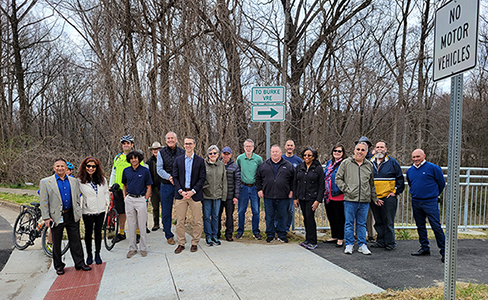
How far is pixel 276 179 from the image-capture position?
686cm

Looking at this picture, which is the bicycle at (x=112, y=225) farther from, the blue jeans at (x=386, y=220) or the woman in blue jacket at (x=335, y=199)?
the blue jeans at (x=386, y=220)

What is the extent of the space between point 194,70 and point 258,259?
7.15 meters

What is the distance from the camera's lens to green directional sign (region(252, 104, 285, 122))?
7.38 meters

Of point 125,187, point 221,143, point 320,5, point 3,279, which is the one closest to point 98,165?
point 125,187

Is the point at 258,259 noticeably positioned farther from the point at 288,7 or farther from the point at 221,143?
the point at 288,7

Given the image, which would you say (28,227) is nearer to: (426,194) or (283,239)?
(283,239)

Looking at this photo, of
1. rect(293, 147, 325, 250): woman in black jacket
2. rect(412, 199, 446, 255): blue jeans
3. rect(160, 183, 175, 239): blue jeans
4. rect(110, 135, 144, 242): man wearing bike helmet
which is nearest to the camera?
rect(412, 199, 446, 255): blue jeans

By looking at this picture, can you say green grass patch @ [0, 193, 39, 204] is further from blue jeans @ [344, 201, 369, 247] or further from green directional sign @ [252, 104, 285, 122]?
blue jeans @ [344, 201, 369, 247]

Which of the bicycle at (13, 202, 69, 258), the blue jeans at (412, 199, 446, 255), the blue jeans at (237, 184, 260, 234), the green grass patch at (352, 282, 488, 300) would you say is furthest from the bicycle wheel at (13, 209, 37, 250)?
the blue jeans at (412, 199, 446, 255)

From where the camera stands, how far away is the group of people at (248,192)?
5613mm

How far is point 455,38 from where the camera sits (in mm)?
3254

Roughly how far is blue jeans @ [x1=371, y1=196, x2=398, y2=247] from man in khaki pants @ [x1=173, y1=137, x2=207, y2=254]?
128 inches

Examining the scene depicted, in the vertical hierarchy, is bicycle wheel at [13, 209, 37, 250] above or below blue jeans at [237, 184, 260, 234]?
below

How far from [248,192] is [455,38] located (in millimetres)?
4856
